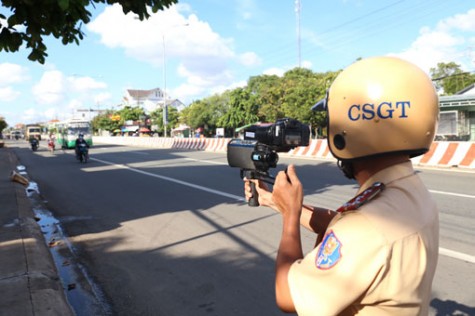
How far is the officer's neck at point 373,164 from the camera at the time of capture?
4.23 feet

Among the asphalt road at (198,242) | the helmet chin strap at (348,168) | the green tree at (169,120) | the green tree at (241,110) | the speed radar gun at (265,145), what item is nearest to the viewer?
the helmet chin strap at (348,168)

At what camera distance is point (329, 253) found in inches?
44.4

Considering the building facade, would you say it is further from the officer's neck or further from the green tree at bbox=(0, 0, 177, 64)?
the officer's neck

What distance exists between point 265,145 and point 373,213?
0.76 metres

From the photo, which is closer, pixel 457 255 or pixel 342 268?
pixel 342 268

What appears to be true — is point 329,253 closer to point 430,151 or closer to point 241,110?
point 430,151

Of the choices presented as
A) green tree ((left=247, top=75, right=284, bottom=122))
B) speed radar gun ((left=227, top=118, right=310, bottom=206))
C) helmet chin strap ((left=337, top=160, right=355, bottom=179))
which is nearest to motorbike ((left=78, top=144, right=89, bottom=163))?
speed radar gun ((left=227, top=118, right=310, bottom=206))

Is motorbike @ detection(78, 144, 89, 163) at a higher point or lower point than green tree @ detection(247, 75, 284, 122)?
lower

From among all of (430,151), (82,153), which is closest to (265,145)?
(430,151)

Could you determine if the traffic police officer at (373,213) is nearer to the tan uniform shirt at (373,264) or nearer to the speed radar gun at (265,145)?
the tan uniform shirt at (373,264)

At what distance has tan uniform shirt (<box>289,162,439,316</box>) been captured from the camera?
3.54 ft

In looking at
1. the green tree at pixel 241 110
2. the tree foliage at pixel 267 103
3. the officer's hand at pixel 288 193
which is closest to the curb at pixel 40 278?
the officer's hand at pixel 288 193

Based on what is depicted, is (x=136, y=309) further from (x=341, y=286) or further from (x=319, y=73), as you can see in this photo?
(x=319, y=73)

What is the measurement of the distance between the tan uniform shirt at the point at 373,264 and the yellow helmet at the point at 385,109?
0.17 meters
